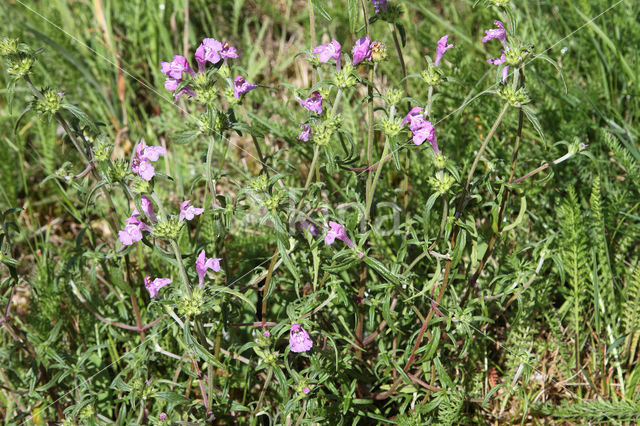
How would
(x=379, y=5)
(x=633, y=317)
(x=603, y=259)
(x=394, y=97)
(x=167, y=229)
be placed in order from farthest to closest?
1. (x=603, y=259)
2. (x=633, y=317)
3. (x=379, y=5)
4. (x=394, y=97)
5. (x=167, y=229)

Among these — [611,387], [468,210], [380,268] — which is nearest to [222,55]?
[380,268]

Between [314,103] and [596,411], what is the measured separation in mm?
1731

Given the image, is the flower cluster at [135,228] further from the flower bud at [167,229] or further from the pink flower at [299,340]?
the pink flower at [299,340]

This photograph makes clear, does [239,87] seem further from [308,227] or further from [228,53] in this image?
[308,227]

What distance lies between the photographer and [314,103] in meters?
2.20

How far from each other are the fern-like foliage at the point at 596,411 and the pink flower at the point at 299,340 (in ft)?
3.82

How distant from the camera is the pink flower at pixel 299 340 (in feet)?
7.08

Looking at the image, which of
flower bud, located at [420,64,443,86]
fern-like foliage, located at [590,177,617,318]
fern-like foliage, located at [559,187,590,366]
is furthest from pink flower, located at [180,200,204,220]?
fern-like foliage, located at [590,177,617,318]

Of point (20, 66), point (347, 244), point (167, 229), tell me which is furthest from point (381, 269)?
point (20, 66)

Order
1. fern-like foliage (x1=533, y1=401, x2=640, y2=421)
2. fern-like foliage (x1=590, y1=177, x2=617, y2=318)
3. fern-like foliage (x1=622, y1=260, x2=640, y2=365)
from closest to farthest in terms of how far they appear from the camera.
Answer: fern-like foliage (x1=533, y1=401, x2=640, y2=421) → fern-like foliage (x1=622, y1=260, x2=640, y2=365) → fern-like foliage (x1=590, y1=177, x2=617, y2=318)

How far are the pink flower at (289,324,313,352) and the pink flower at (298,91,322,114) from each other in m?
0.81

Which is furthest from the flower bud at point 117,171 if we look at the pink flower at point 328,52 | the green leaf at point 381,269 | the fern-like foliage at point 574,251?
the fern-like foliage at point 574,251

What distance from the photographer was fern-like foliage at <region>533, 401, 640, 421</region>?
7.77 ft

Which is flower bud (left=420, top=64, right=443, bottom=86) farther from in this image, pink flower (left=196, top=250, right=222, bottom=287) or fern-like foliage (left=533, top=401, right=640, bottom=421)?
fern-like foliage (left=533, top=401, right=640, bottom=421)
